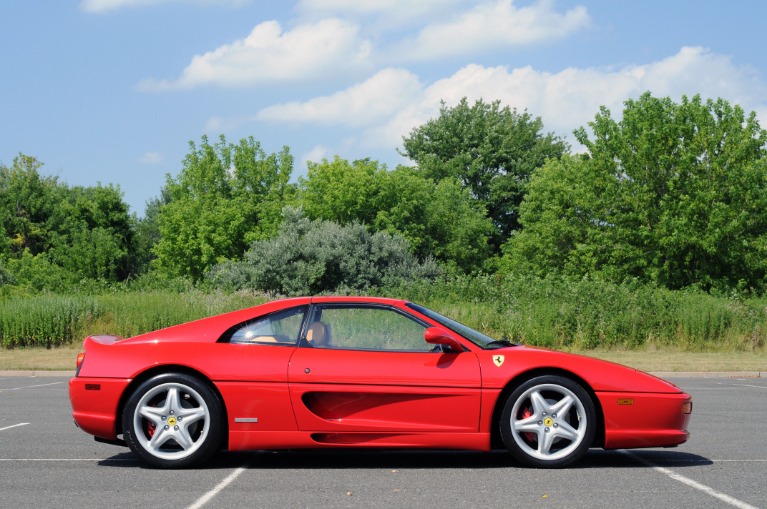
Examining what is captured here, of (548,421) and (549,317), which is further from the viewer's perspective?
(549,317)

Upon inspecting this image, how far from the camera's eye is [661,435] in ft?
23.5

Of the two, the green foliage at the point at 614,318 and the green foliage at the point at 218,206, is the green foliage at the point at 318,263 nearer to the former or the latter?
the green foliage at the point at 614,318

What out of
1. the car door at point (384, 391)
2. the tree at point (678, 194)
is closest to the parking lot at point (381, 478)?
the car door at point (384, 391)

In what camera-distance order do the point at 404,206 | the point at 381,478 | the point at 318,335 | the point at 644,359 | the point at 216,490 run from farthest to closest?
the point at 404,206 → the point at 644,359 → the point at 318,335 → the point at 381,478 → the point at 216,490

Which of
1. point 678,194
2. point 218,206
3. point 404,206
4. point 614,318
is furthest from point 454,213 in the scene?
point 614,318

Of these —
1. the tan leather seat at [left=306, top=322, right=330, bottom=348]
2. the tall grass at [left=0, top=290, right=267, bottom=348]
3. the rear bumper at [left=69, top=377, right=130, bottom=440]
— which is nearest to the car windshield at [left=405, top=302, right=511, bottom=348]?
the tan leather seat at [left=306, top=322, right=330, bottom=348]

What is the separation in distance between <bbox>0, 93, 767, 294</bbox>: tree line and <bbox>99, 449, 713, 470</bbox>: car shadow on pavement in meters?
25.0

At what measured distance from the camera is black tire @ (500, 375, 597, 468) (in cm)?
711

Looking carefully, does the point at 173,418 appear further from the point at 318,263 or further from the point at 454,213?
→ the point at 454,213

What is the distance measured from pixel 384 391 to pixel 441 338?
59 cm

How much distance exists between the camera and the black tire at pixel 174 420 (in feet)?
23.5

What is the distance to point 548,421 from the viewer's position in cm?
714

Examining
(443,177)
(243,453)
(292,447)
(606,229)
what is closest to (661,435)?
(292,447)

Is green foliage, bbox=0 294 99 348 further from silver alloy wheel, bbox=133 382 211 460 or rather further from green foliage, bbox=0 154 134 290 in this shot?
green foliage, bbox=0 154 134 290
